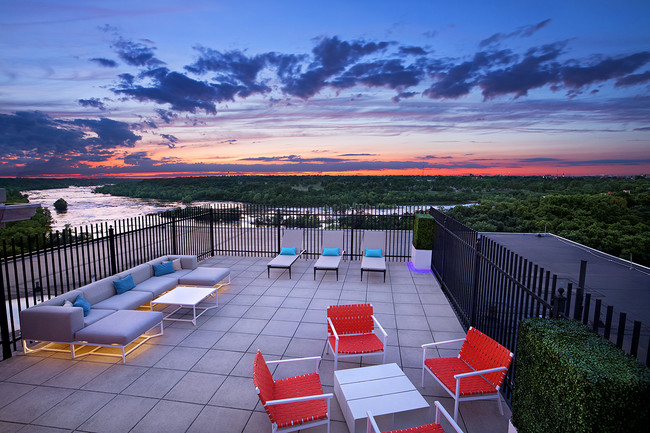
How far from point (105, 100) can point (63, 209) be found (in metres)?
23.9

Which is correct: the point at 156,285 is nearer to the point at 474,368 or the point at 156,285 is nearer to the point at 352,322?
the point at 352,322

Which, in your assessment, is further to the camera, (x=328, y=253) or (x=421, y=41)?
(x=421, y=41)

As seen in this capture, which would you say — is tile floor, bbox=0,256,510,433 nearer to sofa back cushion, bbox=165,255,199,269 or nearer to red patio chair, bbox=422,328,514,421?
red patio chair, bbox=422,328,514,421

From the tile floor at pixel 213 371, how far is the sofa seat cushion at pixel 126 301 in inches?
36.2

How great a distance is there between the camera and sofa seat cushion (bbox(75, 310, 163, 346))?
504 cm

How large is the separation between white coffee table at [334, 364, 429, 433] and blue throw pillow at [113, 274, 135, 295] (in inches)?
213

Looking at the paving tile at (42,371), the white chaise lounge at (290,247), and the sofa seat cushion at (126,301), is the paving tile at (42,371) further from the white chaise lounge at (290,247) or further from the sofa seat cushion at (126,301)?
the white chaise lounge at (290,247)

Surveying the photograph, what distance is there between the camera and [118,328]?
205 inches

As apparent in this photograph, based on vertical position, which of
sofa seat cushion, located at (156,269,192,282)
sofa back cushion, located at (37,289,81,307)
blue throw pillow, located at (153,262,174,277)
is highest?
sofa back cushion, located at (37,289,81,307)

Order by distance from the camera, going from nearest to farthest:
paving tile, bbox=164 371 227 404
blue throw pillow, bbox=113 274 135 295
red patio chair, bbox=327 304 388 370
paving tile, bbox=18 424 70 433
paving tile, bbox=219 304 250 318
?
paving tile, bbox=18 424 70 433
paving tile, bbox=164 371 227 404
red patio chair, bbox=327 304 388 370
blue throw pillow, bbox=113 274 135 295
paving tile, bbox=219 304 250 318

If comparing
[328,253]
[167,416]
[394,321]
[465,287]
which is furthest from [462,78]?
[167,416]

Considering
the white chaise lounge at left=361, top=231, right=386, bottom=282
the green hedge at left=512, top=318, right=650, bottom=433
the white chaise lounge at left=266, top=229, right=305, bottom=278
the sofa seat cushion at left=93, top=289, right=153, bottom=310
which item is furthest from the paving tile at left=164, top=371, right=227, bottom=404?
the white chaise lounge at left=361, top=231, right=386, bottom=282

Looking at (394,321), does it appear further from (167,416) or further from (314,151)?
(314,151)

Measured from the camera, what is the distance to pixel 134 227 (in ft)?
28.5
